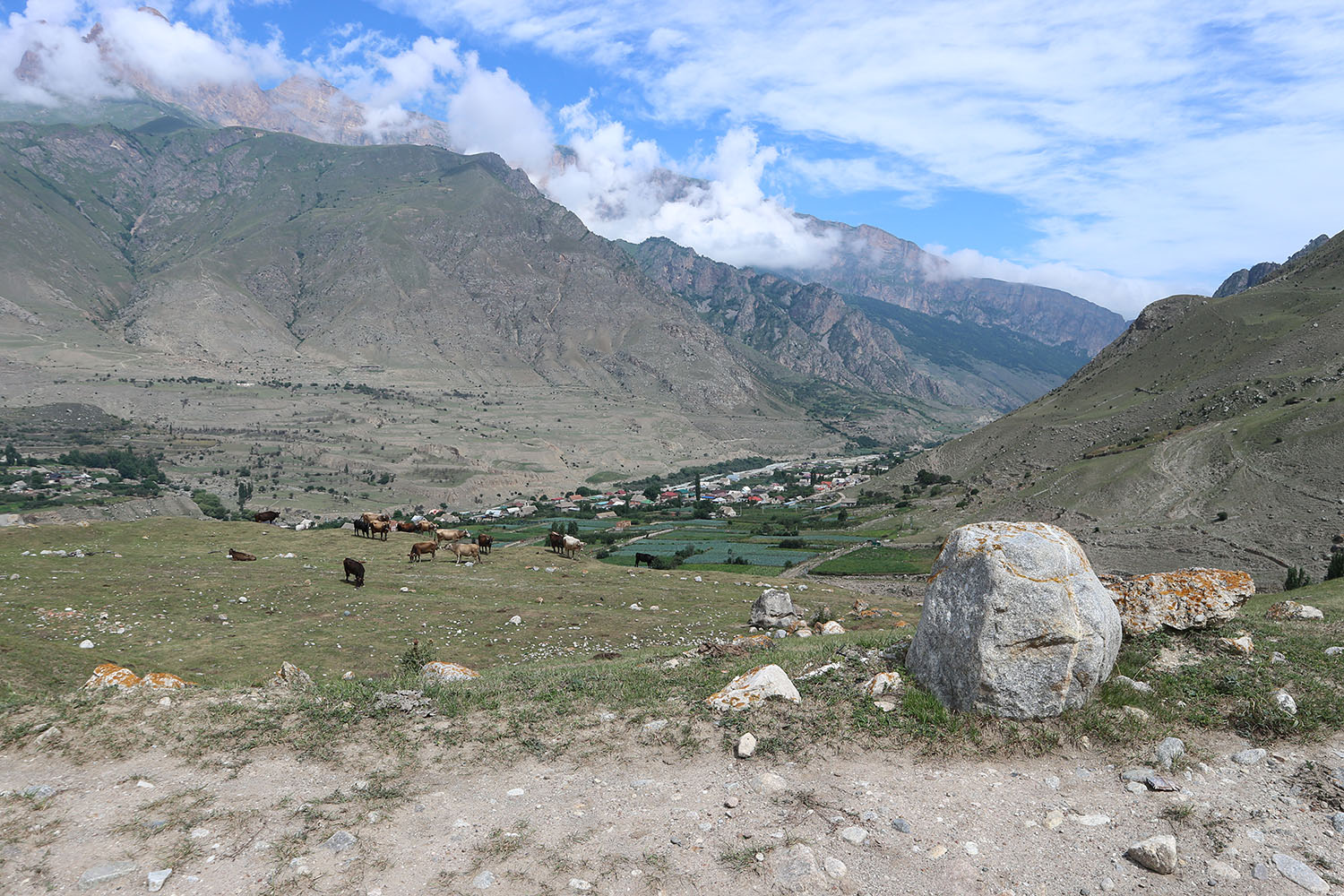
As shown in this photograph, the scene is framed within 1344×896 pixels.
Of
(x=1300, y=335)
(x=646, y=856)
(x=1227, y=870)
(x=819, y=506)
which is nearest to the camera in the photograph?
(x=1227, y=870)

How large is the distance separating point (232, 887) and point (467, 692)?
5500mm

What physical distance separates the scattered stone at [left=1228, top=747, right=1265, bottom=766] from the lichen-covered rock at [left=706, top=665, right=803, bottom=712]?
20.0 ft

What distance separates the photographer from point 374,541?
4444cm

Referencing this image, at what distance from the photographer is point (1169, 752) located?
373 inches

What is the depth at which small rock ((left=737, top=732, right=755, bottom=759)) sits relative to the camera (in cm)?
1009

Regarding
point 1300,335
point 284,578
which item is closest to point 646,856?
point 284,578

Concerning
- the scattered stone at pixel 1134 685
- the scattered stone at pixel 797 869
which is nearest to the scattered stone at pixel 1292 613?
the scattered stone at pixel 1134 685

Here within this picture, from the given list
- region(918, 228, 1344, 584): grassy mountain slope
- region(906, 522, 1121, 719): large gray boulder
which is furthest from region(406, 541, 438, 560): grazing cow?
region(918, 228, 1344, 584): grassy mountain slope

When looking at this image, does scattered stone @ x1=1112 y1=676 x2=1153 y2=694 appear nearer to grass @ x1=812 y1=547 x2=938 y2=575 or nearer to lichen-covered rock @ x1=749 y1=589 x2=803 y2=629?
lichen-covered rock @ x1=749 y1=589 x2=803 y2=629

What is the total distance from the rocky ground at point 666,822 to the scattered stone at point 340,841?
0.11 ft

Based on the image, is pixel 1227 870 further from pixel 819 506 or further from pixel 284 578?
pixel 819 506

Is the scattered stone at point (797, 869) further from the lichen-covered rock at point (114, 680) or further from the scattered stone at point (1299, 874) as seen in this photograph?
the lichen-covered rock at point (114, 680)

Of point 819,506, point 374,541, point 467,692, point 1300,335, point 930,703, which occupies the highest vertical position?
point 1300,335

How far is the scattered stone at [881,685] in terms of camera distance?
11.5 meters
